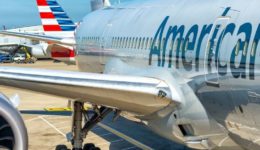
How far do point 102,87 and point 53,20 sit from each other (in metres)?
21.2

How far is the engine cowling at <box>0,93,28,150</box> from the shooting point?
611cm

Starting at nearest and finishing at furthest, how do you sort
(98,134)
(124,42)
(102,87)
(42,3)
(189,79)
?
1. (189,79)
2. (102,87)
3. (124,42)
4. (98,134)
5. (42,3)

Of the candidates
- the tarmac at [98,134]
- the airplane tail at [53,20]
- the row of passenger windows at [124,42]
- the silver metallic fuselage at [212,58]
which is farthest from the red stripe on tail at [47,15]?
the silver metallic fuselage at [212,58]

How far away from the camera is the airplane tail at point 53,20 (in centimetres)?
2820

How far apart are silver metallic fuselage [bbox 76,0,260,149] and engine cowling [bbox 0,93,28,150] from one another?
9.13 ft

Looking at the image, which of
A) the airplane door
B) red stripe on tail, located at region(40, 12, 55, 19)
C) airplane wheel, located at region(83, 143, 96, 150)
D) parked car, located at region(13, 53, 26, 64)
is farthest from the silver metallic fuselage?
parked car, located at region(13, 53, 26, 64)

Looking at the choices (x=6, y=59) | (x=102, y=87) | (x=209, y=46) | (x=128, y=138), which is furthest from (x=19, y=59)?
(x=209, y=46)

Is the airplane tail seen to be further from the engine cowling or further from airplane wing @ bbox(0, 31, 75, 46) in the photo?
the engine cowling

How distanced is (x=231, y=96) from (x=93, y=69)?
347 inches

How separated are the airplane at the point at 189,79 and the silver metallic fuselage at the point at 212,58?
1cm

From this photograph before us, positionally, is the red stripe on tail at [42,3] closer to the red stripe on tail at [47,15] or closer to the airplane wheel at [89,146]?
the red stripe on tail at [47,15]

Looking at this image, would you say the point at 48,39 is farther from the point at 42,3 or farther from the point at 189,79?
the point at 189,79

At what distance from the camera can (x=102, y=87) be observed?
315 inches

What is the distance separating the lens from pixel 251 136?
6.61m
